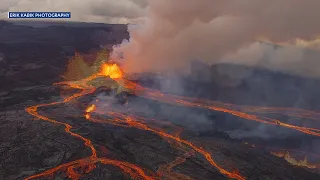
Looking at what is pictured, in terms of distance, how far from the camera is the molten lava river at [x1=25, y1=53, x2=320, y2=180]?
3278 centimetres

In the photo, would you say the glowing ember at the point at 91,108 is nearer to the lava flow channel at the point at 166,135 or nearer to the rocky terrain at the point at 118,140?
the lava flow channel at the point at 166,135

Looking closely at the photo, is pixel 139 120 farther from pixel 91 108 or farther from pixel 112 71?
pixel 112 71

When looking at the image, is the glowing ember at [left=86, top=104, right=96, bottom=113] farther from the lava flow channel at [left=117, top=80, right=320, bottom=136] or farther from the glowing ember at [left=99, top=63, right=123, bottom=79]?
the glowing ember at [left=99, top=63, right=123, bottom=79]

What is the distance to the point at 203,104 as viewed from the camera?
6312 cm

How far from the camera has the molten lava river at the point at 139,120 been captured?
108 feet

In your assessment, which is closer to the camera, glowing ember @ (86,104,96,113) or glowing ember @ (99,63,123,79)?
glowing ember @ (86,104,96,113)

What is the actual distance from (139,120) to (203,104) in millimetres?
17016

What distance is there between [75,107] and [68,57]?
63.3 metres

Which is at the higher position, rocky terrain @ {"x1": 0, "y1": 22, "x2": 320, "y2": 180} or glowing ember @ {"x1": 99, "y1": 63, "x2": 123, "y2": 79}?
glowing ember @ {"x1": 99, "y1": 63, "x2": 123, "y2": 79}

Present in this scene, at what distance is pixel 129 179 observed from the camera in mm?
31094

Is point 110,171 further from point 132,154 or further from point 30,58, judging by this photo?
point 30,58

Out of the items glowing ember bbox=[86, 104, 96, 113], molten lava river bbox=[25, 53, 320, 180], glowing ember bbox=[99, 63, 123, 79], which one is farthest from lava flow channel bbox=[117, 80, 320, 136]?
glowing ember bbox=[86, 104, 96, 113]

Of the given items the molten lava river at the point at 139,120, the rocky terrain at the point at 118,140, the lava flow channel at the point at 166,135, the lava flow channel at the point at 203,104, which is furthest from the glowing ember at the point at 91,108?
the lava flow channel at the point at 203,104

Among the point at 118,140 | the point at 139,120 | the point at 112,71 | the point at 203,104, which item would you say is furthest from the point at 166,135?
the point at 112,71
